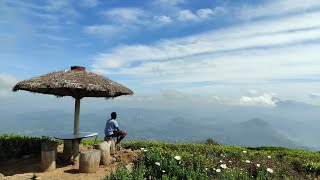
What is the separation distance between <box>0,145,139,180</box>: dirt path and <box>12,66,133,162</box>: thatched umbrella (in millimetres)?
1747

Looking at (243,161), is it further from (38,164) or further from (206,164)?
(38,164)

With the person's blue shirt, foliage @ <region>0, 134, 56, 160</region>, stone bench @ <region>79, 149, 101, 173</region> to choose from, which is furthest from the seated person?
foliage @ <region>0, 134, 56, 160</region>

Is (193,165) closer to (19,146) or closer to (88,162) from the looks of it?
(88,162)

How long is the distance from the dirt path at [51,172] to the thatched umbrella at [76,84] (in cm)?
175

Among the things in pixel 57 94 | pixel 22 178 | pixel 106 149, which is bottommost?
pixel 22 178

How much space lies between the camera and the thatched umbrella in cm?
1098

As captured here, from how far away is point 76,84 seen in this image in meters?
11.0

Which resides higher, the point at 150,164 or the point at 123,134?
the point at 123,134

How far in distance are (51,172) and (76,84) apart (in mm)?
2864

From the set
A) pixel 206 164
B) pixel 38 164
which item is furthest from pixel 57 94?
pixel 206 164

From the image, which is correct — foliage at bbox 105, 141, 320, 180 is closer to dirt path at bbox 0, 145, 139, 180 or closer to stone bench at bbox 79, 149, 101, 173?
dirt path at bbox 0, 145, 139, 180

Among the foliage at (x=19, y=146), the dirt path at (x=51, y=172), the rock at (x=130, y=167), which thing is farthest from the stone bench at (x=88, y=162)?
the foliage at (x=19, y=146)

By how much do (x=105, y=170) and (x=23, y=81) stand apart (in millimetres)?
4095

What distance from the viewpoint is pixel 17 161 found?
12359 millimetres
